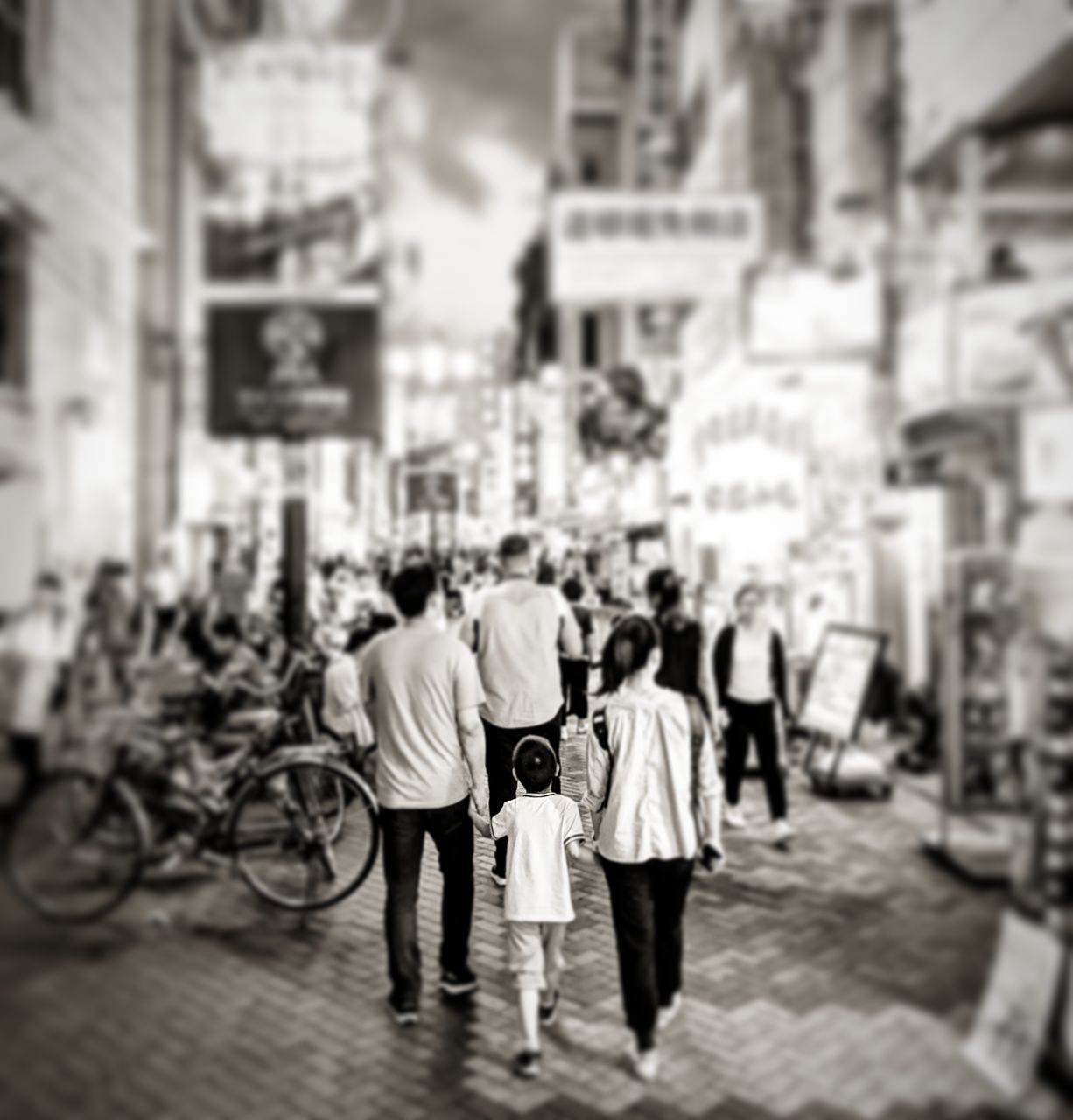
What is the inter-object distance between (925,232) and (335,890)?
3.28 metres

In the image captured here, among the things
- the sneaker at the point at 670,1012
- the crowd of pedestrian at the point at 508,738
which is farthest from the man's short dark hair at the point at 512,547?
the sneaker at the point at 670,1012

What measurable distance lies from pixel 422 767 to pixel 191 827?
77cm

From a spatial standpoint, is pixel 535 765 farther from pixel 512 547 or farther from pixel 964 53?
pixel 964 53

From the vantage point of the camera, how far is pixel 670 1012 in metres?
3.42

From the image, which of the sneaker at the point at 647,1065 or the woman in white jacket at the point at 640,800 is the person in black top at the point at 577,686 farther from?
the sneaker at the point at 647,1065

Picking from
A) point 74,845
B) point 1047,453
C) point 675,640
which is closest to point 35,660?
point 74,845

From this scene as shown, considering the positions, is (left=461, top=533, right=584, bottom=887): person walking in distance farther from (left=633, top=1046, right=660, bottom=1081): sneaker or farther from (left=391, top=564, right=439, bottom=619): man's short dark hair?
(left=633, top=1046, right=660, bottom=1081): sneaker

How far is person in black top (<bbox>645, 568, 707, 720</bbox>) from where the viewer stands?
376 centimetres

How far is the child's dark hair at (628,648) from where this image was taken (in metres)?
3.25

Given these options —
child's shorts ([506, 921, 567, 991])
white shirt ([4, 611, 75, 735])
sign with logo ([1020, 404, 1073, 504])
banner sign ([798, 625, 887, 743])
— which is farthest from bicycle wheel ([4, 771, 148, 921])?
banner sign ([798, 625, 887, 743])

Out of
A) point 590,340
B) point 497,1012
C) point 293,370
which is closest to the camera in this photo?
point 293,370

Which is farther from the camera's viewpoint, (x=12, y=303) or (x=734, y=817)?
(x=734, y=817)

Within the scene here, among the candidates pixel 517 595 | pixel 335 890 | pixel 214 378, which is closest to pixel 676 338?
pixel 517 595

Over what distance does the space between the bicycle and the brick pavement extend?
0.10m
